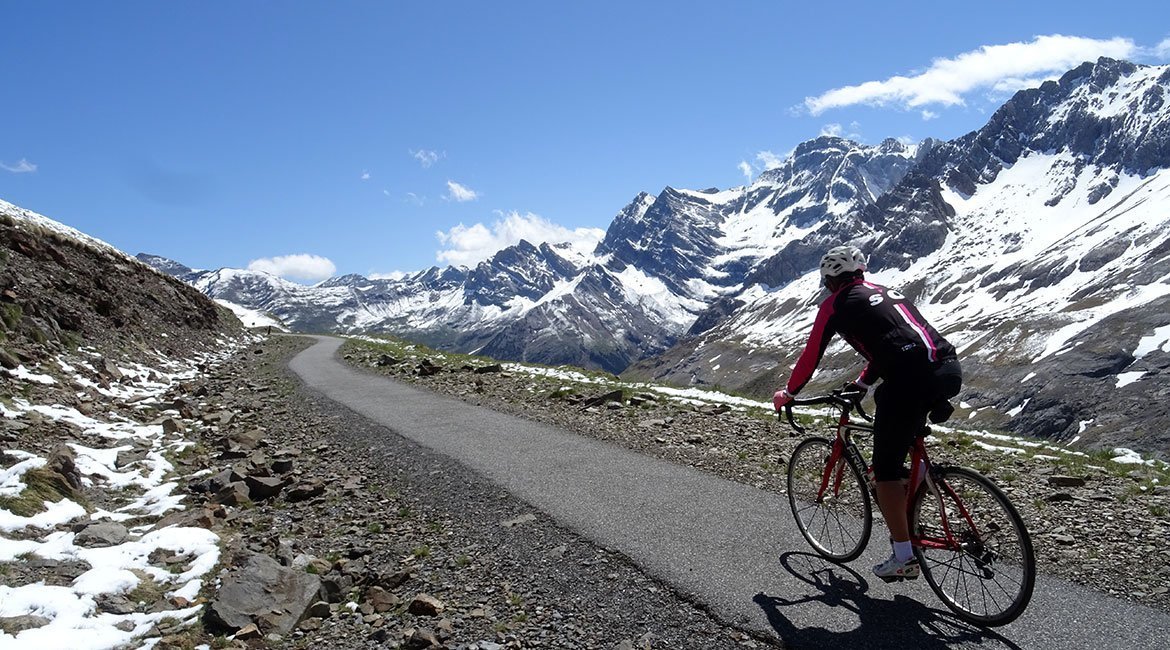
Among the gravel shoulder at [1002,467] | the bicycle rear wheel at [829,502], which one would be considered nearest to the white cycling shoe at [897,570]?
the bicycle rear wheel at [829,502]

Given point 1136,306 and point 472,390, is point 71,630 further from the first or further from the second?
point 1136,306

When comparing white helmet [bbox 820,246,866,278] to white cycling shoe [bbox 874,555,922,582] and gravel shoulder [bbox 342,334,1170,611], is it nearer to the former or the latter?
white cycling shoe [bbox 874,555,922,582]

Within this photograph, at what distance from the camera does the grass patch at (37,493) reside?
31.9 feet

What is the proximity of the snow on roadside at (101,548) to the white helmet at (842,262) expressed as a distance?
840cm

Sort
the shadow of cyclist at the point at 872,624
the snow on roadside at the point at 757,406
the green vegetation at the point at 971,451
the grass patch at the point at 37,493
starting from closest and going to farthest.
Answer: the shadow of cyclist at the point at 872,624, the grass patch at the point at 37,493, the green vegetation at the point at 971,451, the snow on roadside at the point at 757,406

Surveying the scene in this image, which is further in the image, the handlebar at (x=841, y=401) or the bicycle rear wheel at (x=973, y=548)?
the handlebar at (x=841, y=401)

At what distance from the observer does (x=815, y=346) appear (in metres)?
7.76

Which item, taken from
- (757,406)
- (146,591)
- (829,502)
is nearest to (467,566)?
(146,591)

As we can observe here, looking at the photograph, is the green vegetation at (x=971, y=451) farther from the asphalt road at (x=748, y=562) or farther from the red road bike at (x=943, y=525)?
the red road bike at (x=943, y=525)

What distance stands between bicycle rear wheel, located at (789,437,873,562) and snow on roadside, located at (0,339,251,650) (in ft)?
25.4

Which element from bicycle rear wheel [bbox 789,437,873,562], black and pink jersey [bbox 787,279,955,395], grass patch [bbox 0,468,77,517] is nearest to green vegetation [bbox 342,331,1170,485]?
bicycle rear wheel [bbox 789,437,873,562]

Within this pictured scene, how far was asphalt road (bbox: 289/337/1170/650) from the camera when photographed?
20.7 ft

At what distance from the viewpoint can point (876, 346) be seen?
6949 millimetres

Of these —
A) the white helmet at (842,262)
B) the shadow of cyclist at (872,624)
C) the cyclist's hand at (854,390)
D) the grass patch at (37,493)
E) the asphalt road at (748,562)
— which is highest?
the white helmet at (842,262)
